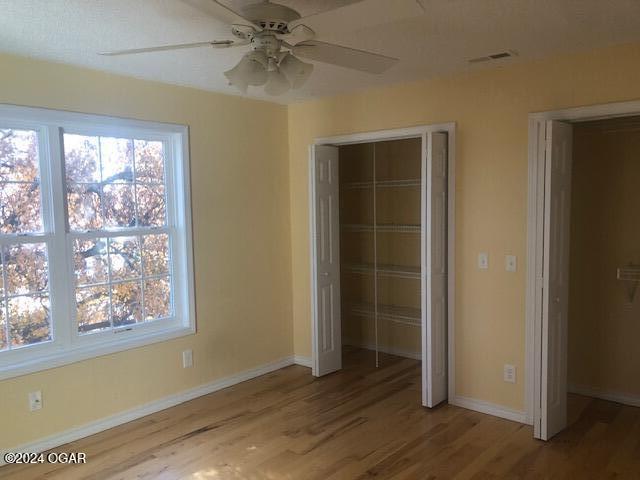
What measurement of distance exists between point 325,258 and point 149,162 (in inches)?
66.8

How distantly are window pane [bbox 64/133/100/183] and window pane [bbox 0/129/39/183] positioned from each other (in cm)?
20

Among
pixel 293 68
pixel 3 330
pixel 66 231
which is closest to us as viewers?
pixel 293 68

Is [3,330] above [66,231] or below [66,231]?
below

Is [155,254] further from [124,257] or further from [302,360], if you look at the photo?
[302,360]

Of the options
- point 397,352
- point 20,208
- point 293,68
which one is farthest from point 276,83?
point 397,352

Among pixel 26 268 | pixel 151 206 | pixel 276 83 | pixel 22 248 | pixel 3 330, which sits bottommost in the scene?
pixel 3 330

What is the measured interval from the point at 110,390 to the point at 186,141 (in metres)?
1.93

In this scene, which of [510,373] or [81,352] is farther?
[510,373]

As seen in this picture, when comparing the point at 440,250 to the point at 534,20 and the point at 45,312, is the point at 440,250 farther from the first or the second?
the point at 45,312

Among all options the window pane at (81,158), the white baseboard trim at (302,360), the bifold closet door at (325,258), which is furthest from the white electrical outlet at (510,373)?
the window pane at (81,158)

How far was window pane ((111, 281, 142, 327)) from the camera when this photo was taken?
3688 millimetres

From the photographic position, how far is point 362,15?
6.19ft

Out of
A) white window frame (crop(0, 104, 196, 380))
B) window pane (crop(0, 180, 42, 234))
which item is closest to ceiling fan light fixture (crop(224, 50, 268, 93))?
white window frame (crop(0, 104, 196, 380))

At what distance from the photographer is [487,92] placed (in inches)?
142
